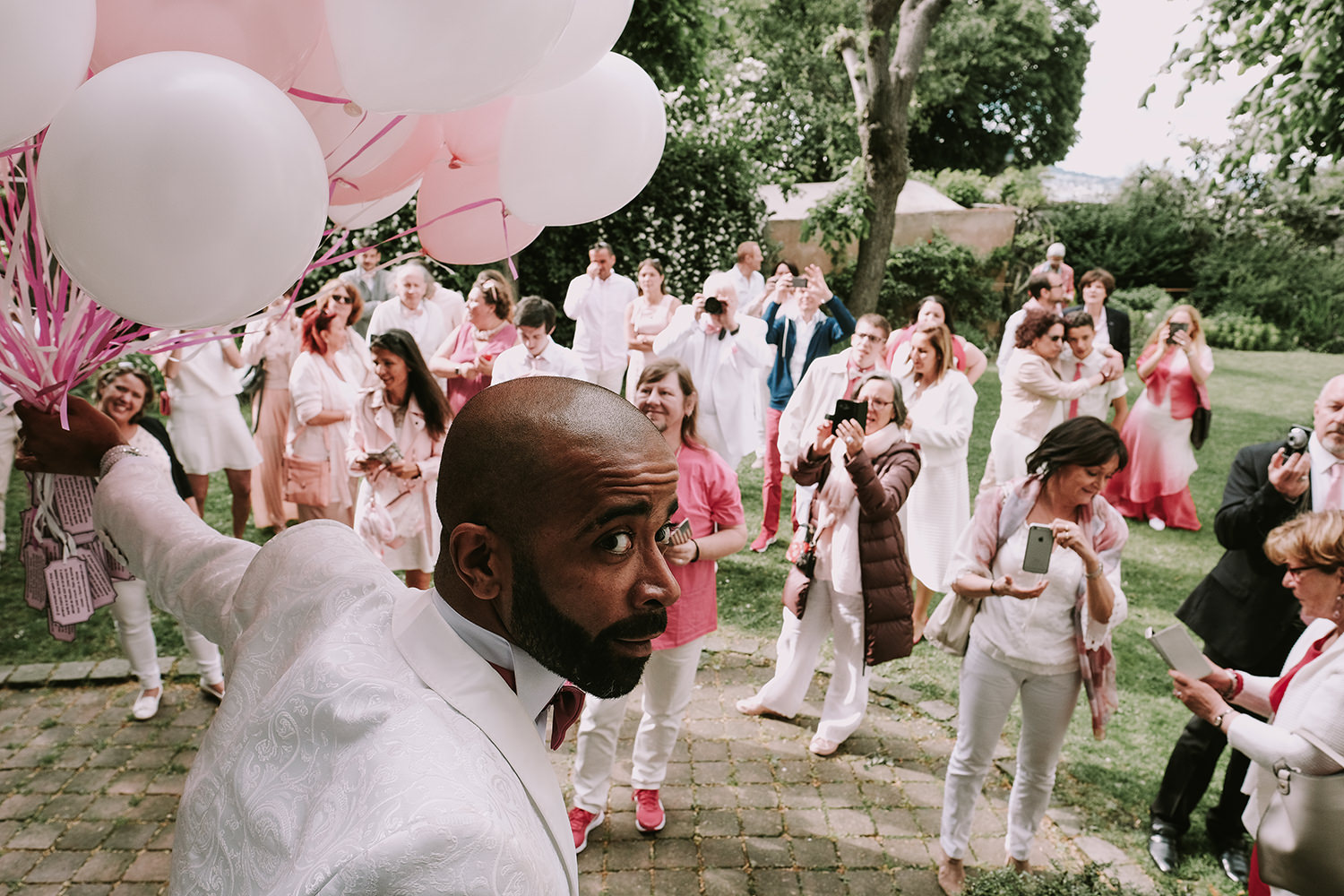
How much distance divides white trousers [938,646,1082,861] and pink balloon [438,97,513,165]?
2.58m

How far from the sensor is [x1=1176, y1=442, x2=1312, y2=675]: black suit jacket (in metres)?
3.68

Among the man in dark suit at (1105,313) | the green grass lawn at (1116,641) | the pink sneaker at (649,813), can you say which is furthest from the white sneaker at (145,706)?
the man in dark suit at (1105,313)

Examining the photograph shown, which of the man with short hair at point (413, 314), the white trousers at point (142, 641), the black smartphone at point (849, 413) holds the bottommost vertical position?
the white trousers at point (142, 641)

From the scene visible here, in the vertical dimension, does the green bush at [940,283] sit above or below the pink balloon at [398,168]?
below

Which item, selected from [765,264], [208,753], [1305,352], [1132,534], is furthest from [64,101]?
[1305,352]

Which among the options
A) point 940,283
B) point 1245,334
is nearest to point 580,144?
point 940,283

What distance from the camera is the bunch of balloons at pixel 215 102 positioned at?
1.11 metres

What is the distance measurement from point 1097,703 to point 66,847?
13.4ft

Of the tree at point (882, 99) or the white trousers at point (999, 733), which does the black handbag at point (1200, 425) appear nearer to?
the white trousers at point (999, 733)

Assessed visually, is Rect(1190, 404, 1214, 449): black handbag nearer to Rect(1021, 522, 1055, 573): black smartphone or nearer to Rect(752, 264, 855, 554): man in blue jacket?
Rect(752, 264, 855, 554): man in blue jacket

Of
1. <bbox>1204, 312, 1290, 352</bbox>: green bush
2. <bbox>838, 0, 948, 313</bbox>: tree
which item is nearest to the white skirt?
<bbox>838, 0, 948, 313</bbox>: tree

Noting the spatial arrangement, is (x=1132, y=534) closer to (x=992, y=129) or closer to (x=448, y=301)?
(x=448, y=301)

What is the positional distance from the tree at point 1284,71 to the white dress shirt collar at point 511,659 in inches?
302

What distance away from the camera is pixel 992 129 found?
110 ft
